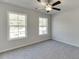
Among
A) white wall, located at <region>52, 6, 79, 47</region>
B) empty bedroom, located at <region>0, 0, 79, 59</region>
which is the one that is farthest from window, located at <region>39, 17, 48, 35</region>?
white wall, located at <region>52, 6, 79, 47</region>

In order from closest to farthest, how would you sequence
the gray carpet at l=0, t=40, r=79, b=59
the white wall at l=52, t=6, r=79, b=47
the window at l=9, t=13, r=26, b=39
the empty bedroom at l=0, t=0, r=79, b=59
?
the gray carpet at l=0, t=40, r=79, b=59 < the empty bedroom at l=0, t=0, r=79, b=59 < the window at l=9, t=13, r=26, b=39 < the white wall at l=52, t=6, r=79, b=47

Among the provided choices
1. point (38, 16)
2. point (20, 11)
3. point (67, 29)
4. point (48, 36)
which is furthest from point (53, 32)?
point (20, 11)

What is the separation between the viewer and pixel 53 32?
6.39m

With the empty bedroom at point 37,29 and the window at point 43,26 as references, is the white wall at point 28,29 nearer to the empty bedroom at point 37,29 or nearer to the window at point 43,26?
the empty bedroom at point 37,29

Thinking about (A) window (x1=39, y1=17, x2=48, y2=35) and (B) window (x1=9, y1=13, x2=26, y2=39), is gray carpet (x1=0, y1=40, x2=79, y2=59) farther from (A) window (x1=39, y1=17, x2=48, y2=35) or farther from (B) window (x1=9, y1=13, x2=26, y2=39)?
(A) window (x1=39, y1=17, x2=48, y2=35)

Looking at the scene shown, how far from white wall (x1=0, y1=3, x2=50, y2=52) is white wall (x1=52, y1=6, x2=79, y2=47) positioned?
1.02m

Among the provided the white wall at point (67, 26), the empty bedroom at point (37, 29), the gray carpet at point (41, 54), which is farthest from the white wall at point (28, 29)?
the white wall at point (67, 26)

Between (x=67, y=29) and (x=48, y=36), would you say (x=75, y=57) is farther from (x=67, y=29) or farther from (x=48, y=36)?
(x=48, y=36)

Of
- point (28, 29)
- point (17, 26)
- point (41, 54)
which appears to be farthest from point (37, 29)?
point (41, 54)

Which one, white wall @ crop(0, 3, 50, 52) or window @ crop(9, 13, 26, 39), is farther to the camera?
window @ crop(9, 13, 26, 39)

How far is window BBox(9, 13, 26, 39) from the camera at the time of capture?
3.99m

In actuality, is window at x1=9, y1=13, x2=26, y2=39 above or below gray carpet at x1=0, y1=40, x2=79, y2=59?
above

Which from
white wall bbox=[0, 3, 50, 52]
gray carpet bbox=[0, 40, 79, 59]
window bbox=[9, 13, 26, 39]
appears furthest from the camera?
window bbox=[9, 13, 26, 39]

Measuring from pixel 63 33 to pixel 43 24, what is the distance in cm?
173
